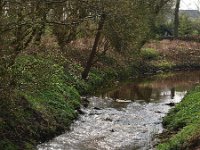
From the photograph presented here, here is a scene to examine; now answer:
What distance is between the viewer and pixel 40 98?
2433cm

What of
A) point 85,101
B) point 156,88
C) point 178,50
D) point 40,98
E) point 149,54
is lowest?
point 156,88

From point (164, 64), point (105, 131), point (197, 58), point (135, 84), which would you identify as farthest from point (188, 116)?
point (197, 58)

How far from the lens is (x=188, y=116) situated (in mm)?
22328

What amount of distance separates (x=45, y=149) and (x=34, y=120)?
2.30 meters

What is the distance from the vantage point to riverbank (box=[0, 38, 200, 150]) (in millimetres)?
17734

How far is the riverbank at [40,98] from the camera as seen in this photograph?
58.2 ft

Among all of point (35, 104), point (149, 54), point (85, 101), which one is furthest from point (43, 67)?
point (149, 54)

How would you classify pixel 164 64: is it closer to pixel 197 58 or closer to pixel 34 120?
pixel 197 58

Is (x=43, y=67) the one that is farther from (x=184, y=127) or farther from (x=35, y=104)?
(x=184, y=127)

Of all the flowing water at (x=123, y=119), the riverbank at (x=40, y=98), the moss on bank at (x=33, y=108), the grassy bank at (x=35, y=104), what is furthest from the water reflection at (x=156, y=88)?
the moss on bank at (x=33, y=108)

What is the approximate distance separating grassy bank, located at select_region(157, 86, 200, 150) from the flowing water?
32.1 inches

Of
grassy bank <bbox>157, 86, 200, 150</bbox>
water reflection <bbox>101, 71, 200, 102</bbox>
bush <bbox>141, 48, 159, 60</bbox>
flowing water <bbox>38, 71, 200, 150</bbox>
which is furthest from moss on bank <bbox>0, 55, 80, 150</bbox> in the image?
bush <bbox>141, 48, 159, 60</bbox>

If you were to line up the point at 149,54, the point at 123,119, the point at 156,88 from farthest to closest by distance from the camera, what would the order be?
the point at 149,54 → the point at 156,88 → the point at 123,119

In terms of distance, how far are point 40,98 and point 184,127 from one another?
8.05 metres
